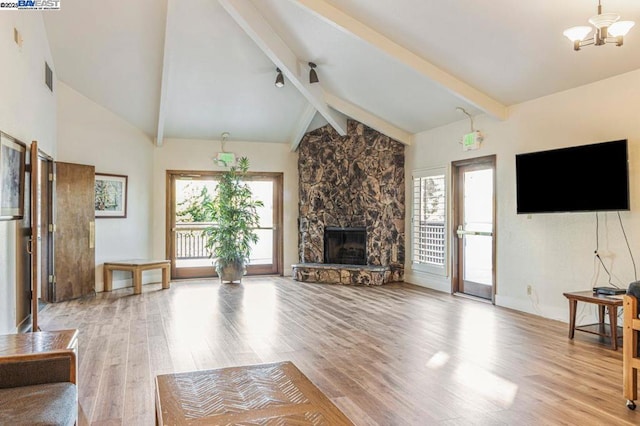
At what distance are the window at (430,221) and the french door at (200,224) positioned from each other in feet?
9.28

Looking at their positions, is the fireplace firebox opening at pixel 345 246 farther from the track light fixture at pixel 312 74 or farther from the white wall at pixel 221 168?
the track light fixture at pixel 312 74

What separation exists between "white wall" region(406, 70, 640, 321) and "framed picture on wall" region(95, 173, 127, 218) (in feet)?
18.1

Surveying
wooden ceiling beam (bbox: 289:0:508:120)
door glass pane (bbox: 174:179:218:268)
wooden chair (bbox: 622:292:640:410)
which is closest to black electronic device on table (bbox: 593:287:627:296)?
wooden chair (bbox: 622:292:640:410)

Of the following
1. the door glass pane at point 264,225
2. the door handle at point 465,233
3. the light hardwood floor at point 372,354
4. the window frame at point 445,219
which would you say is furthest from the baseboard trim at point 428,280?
the door glass pane at point 264,225

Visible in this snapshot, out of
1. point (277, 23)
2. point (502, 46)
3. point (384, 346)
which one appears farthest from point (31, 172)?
point (502, 46)

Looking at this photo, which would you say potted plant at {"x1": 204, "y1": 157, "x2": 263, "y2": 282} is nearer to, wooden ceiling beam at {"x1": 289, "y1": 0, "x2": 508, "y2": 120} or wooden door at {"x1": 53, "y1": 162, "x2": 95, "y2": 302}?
wooden door at {"x1": 53, "y1": 162, "x2": 95, "y2": 302}

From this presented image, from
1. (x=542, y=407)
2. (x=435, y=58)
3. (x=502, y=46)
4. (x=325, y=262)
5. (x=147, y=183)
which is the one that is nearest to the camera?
(x=542, y=407)

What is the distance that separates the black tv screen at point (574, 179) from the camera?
446 cm

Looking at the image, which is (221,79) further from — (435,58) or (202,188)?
(435,58)

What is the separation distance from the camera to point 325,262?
886 cm

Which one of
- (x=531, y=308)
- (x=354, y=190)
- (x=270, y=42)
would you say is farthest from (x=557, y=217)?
(x=270, y=42)

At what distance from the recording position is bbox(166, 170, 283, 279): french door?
28.6 ft

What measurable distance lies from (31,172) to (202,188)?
14.9 feet

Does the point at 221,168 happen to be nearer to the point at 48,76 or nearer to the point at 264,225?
the point at 264,225
